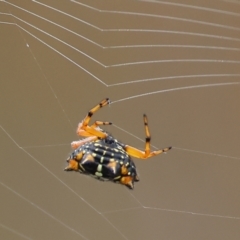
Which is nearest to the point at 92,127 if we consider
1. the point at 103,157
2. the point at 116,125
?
the point at 103,157

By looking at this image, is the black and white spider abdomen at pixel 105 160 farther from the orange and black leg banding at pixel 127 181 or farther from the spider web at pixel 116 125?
the spider web at pixel 116 125

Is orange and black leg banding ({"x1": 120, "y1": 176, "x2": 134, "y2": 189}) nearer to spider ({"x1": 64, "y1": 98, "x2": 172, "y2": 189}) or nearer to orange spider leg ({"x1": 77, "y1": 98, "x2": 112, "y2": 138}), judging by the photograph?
spider ({"x1": 64, "y1": 98, "x2": 172, "y2": 189})

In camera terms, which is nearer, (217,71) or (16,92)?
(217,71)

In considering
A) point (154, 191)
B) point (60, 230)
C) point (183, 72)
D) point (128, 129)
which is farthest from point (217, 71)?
point (60, 230)

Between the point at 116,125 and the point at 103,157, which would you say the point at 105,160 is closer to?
the point at 103,157

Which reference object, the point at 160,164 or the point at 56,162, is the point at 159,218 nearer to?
the point at 160,164

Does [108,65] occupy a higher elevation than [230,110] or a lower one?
higher
